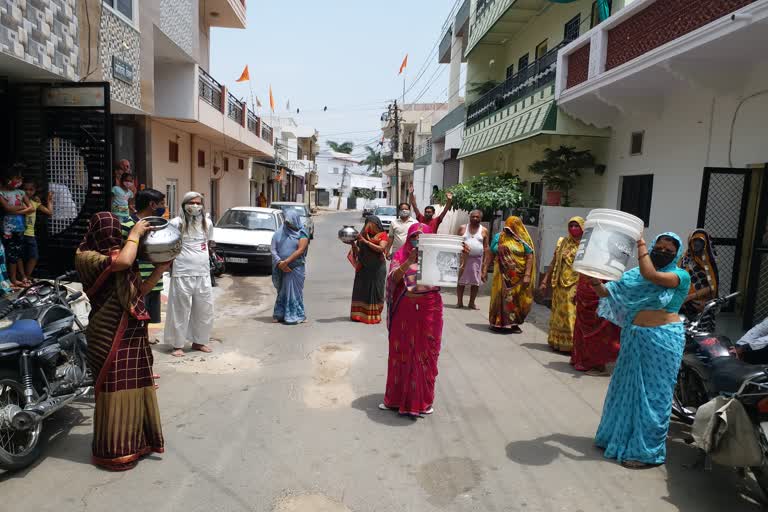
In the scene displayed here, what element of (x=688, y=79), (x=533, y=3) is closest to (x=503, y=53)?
(x=533, y=3)

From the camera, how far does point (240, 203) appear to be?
1046 inches

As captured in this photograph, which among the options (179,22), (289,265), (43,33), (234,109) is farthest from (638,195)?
(234,109)

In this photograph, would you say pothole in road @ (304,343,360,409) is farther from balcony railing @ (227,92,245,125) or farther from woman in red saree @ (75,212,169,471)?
balcony railing @ (227,92,245,125)

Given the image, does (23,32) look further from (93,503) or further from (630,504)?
(630,504)

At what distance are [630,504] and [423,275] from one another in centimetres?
193

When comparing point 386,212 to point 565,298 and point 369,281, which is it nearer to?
point 369,281

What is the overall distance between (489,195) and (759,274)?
564cm

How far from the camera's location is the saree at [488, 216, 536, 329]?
7.43 meters

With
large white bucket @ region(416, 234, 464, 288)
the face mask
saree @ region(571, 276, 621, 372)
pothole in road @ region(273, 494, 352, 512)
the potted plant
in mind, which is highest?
the potted plant

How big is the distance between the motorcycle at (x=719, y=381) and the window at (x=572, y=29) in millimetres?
9020

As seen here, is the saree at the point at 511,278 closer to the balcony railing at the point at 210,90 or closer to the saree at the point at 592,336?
the saree at the point at 592,336

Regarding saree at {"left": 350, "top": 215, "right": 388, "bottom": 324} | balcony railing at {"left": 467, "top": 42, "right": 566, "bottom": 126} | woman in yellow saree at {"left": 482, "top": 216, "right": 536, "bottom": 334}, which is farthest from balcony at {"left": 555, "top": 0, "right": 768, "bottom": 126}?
saree at {"left": 350, "top": 215, "right": 388, "bottom": 324}

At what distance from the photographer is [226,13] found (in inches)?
705

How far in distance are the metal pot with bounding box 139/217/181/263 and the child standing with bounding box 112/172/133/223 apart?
17.5ft
